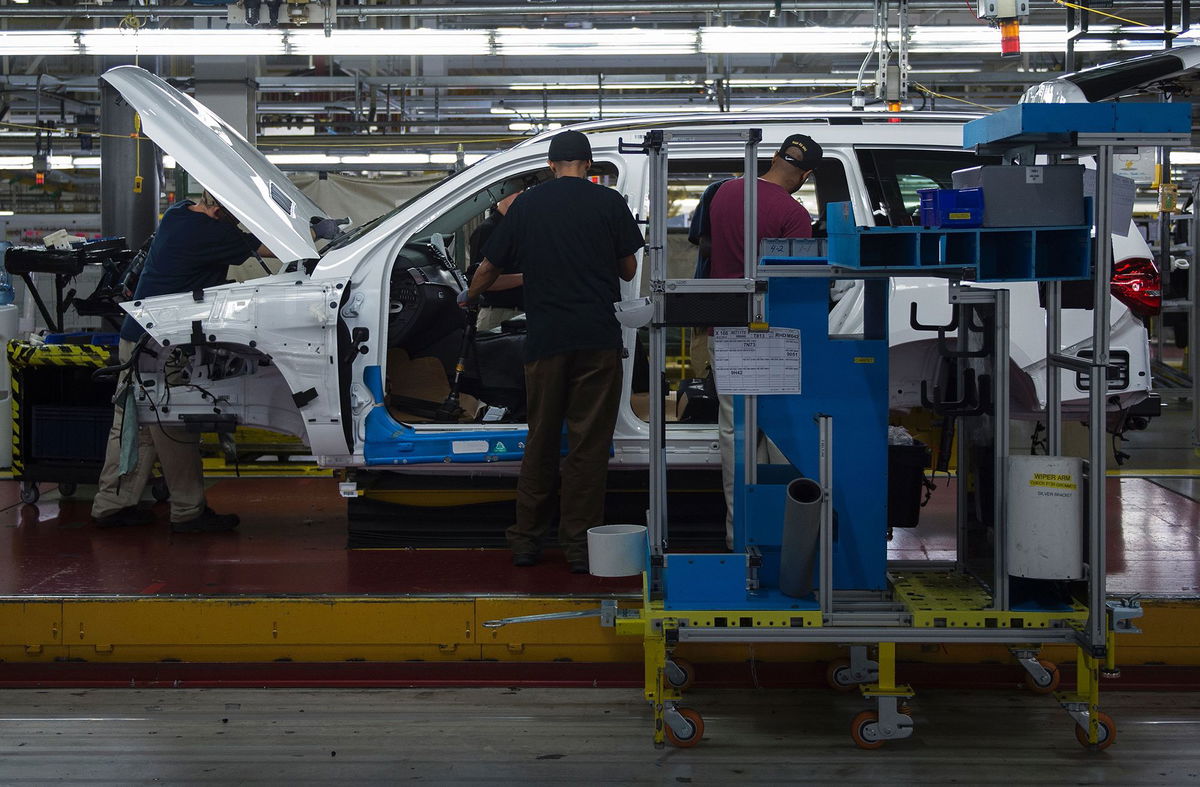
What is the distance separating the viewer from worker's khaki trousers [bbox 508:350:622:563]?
4609mm

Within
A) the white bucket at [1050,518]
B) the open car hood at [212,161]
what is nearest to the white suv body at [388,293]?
the open car hood at [212,161]

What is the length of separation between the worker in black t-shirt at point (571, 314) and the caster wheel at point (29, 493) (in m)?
3.35

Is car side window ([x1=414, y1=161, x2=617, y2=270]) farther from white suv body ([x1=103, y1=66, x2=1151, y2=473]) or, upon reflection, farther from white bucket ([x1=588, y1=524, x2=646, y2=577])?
white bucket ([x1=588, y1=524, x2=646, y2=577])

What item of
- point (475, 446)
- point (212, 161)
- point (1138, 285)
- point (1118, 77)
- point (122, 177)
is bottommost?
point (475, 446)

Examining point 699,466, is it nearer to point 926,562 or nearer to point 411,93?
point 926,562

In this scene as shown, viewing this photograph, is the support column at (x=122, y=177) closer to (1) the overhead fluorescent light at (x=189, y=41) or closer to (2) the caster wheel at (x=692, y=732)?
(1) the overhead fluorescent light at (x=189, y=41)

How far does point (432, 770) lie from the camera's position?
11.5 feet

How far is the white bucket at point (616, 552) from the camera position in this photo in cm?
429

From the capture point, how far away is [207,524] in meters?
5.73

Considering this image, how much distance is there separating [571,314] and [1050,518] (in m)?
1.89

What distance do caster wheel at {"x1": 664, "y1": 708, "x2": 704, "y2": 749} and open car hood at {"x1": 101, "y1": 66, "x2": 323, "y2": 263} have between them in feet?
8.52

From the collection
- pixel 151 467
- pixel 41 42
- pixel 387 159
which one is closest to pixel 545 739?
pixel 151 467

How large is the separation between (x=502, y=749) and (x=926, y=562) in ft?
5.21

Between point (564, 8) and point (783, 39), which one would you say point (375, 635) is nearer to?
point (783, 39)
